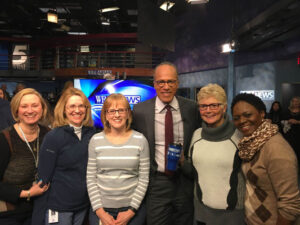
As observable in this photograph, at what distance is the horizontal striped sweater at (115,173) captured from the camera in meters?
1.74

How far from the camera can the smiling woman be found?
135cm

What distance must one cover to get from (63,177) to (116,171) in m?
0.40

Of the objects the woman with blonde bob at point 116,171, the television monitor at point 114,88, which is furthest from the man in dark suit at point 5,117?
the woman with blonde bob at point 116,171

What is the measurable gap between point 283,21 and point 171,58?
8229 mm

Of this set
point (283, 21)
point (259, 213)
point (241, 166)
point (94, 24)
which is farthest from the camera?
point (94, 24)

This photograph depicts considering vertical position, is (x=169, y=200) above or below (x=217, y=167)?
below

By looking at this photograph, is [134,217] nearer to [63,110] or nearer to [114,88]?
[63,110]

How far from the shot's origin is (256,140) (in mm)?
1494

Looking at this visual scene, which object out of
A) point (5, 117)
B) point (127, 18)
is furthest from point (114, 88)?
point (127, 18)

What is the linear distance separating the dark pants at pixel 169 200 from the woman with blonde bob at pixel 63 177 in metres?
0.52

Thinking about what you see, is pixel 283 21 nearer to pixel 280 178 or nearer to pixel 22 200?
pixel 280 178

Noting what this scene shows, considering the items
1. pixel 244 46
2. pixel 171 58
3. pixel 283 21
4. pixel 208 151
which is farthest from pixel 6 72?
pixel 208 151

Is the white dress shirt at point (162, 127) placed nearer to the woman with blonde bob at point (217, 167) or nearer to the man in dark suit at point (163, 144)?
the man in dark suit at point (163, 144)

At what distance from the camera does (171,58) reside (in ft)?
42.0
